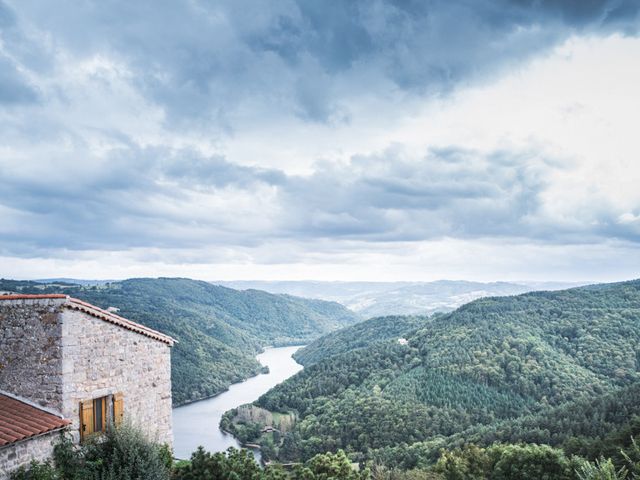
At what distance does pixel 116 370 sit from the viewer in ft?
45.4

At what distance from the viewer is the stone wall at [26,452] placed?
10.0 m

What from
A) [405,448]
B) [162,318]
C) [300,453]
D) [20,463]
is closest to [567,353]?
[405,448]

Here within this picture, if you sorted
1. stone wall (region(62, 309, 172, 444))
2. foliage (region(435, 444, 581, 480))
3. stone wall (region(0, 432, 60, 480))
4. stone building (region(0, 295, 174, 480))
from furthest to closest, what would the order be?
foliage (region(435, 444, 581, 480)) → stone wall (region(62, 309, 172, 444)) → stone building (region(0, 295, 174, 480)) → stone wall (region(0, 432, 60, 480))

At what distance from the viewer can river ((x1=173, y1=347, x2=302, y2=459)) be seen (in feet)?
291

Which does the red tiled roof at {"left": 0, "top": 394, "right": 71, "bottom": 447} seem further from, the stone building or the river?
the river

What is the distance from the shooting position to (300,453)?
275ft

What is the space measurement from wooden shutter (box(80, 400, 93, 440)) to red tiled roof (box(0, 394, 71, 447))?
2.28 ft

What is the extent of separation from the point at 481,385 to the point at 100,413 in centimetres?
10736

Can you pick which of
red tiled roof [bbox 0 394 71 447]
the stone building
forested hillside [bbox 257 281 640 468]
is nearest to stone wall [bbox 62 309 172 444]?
the stone building

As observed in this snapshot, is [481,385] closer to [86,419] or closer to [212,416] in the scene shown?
[212,416]

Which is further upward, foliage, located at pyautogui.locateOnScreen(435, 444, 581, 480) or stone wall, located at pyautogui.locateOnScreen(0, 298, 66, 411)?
stone wall, located at pyautogui.locateOnScreen(0, 298, 66, 411)

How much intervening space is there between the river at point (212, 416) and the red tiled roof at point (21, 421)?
55.5 m

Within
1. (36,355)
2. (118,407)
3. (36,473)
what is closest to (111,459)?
(36,473)

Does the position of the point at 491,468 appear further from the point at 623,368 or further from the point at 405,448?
the point at 623,368
